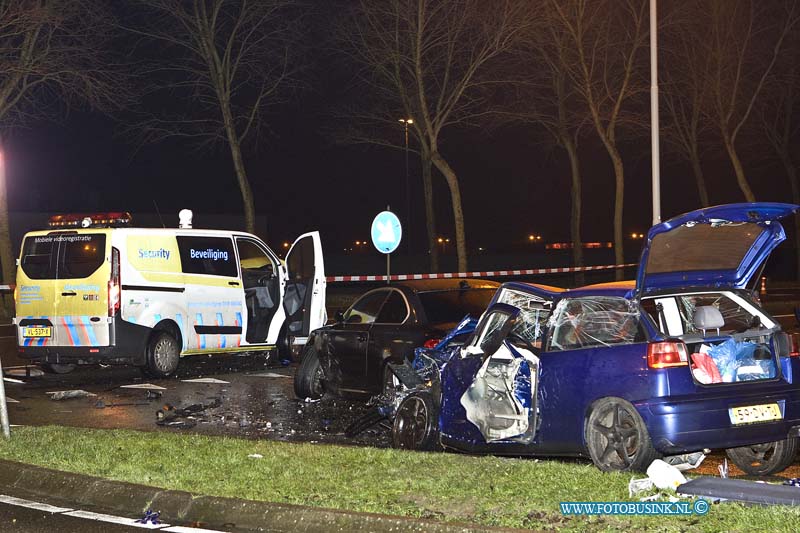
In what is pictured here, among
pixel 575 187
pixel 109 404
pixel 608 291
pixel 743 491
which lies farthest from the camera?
pixel 575 187

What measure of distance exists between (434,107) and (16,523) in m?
28.7

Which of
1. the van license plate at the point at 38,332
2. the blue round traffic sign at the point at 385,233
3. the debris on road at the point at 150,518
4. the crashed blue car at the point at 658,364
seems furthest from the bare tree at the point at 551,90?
the debris on road at the point at 150,518

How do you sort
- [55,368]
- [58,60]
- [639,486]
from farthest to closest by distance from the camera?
[58,60], [55,368], [639,486]

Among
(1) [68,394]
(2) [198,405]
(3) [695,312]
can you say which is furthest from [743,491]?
(1) [68,394]

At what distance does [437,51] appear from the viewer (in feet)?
102

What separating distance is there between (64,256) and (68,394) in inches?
93.2

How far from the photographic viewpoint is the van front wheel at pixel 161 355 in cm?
1531

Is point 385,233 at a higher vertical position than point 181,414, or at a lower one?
higher

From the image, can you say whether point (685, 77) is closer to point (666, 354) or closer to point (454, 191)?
point (454, 191)

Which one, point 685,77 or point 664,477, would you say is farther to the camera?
point 685,77

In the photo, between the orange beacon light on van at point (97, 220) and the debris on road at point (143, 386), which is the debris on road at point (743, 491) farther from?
the orange beacon light on van at point (97, 220)

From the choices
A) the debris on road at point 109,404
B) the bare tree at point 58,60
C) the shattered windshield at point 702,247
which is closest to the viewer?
the shattered windshield at point 702,247

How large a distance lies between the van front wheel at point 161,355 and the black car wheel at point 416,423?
266 inches

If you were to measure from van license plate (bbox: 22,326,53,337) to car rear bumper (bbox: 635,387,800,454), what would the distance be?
10287 millimetres
